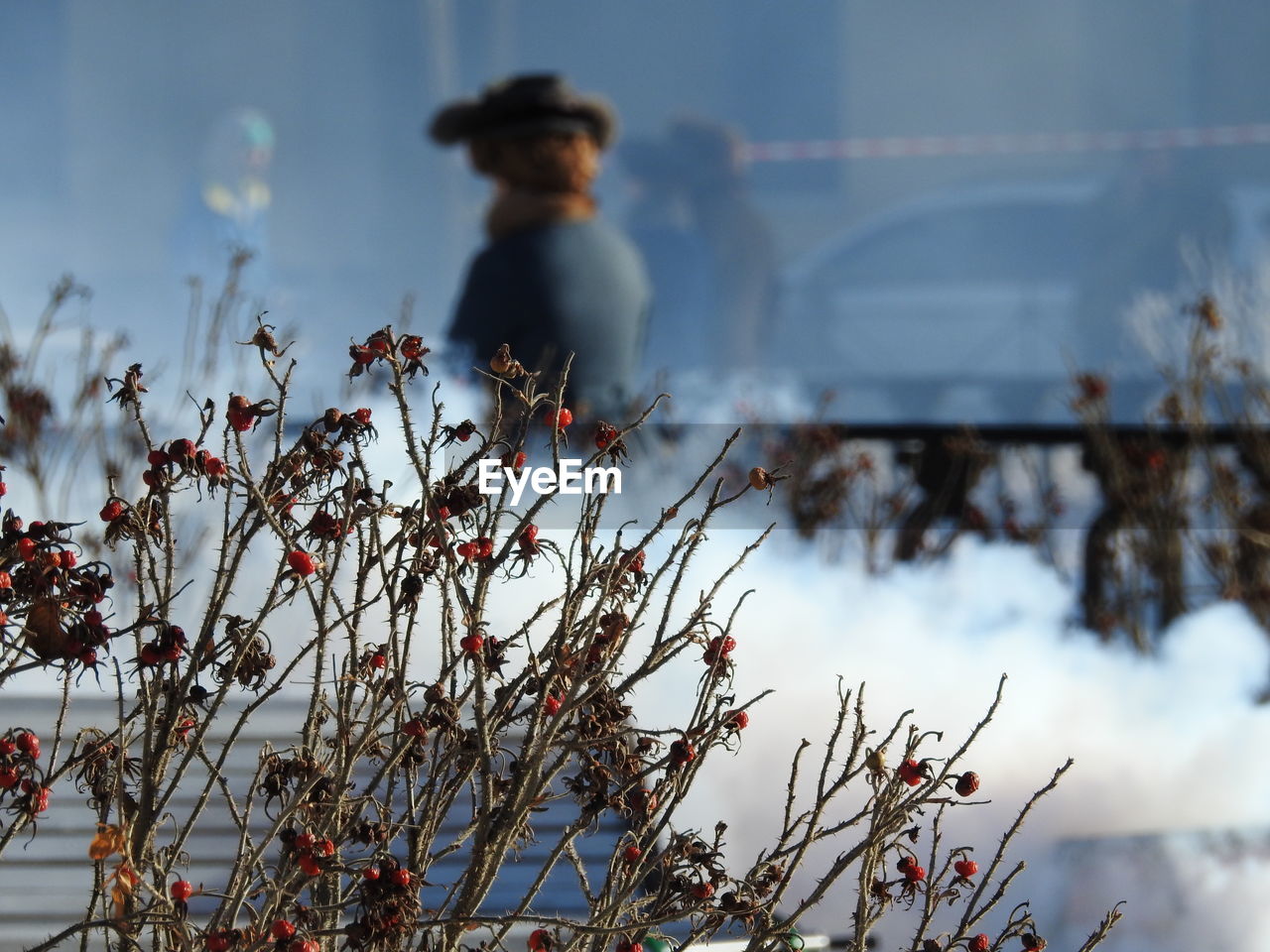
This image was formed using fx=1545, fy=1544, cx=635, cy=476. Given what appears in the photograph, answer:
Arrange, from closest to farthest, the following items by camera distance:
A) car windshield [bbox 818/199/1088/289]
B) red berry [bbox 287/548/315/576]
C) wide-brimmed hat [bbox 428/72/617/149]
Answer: red berry [bbox 287/548/315/576]
wide-brimmed hat [bbox 428/72/617/149]
car windshield [bbox 818/199/1088/289]

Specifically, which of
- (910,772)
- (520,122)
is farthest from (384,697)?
(520,122)

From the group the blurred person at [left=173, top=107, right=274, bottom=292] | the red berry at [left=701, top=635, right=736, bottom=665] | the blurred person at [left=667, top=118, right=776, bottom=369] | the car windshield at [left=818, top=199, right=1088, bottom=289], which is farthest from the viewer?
the car windshield at [left=818, top=199, right=1088, bottom=289]

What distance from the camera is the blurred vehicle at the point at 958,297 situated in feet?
21.3

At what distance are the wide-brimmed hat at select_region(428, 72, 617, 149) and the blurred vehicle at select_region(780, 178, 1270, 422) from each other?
205cm

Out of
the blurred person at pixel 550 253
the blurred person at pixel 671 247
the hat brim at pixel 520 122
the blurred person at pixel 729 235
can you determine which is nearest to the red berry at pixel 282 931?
the blurred person at pixel 550 253

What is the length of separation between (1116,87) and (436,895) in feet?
18.1

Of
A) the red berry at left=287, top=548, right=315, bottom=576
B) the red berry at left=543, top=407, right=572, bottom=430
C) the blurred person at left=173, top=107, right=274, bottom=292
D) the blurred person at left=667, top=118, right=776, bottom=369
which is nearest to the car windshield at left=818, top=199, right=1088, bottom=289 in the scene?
the blurred person at left=667, top=118, right=776, bottom=369

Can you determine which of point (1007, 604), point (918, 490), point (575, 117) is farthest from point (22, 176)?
point (1007, 604)

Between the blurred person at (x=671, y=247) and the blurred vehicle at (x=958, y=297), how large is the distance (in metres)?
0.38

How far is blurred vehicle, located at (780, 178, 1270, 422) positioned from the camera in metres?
6.48

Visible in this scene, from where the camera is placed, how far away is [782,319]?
655 cm

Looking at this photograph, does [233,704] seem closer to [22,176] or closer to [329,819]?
→ [329,819]

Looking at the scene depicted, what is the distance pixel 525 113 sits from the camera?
457cm

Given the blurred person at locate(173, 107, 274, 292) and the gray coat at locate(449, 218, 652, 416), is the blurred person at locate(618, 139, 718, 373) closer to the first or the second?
the blurred person at locate(173, 107, 274, 292)
